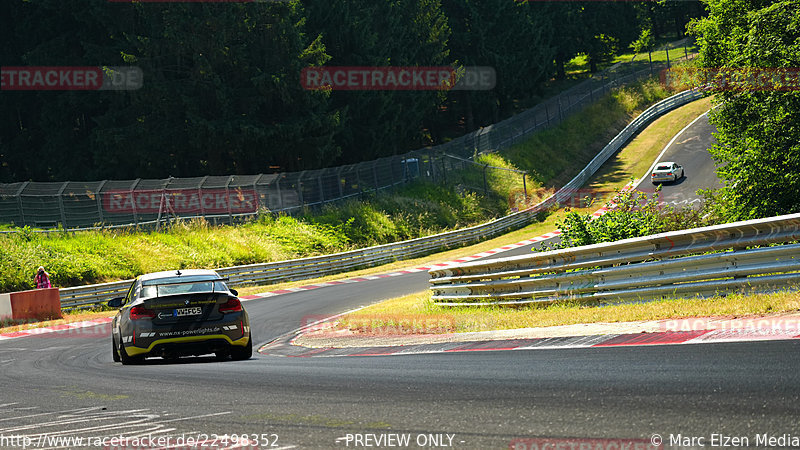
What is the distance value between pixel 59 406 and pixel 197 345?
349 cm

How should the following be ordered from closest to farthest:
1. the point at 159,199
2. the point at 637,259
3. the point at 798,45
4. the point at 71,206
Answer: the point at 637,259 → the point at 798,45 → the point at 71,206 → the point at 159,199

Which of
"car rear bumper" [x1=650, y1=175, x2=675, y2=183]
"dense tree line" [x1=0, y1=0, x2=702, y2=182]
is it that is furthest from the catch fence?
"car rear bumper" [x1=650, y1=175, x2=675, y2=183]

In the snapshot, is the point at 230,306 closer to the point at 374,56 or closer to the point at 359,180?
the point at 359,180

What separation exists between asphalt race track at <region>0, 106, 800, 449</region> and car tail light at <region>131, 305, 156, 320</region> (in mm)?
900

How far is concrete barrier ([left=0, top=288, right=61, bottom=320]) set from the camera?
77.6ft

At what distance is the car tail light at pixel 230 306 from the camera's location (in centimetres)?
1184

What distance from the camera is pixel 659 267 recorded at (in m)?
12.3

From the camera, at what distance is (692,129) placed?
195 ft

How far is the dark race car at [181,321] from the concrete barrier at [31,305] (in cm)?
1341

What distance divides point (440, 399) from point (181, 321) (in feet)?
19.0

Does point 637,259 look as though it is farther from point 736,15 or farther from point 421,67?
point 421,67

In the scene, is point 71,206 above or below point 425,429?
above

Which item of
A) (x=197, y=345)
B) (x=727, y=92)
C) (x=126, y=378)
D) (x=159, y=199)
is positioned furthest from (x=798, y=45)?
(x=159, y=199)

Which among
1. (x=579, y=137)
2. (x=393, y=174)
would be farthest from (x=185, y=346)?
(x=579, y=137)
